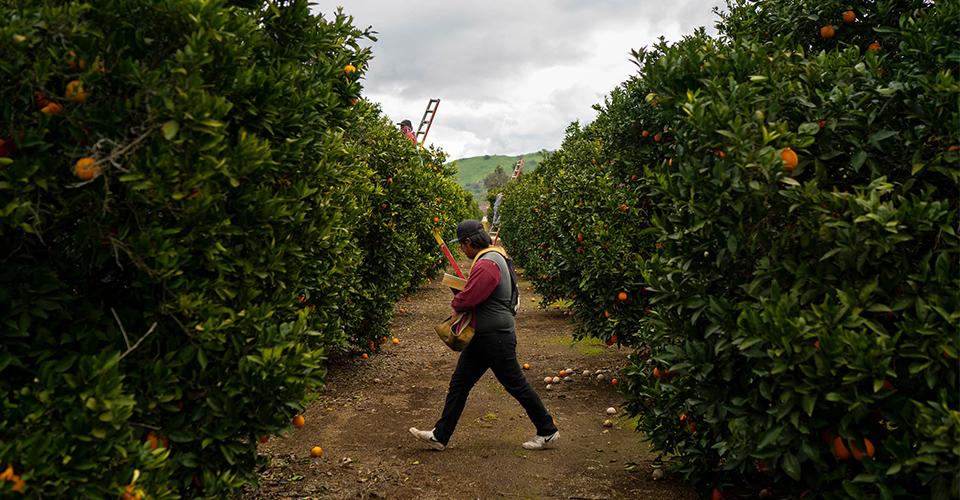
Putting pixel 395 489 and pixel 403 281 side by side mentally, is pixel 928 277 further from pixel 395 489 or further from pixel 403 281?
pixel 403 281

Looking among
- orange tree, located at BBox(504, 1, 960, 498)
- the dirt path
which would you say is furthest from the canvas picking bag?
orange tree, located at BBox(504, 1, 960, 498)

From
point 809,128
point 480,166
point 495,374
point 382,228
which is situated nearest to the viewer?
point 809,128

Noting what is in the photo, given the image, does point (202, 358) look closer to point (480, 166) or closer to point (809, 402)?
point (809, 402)

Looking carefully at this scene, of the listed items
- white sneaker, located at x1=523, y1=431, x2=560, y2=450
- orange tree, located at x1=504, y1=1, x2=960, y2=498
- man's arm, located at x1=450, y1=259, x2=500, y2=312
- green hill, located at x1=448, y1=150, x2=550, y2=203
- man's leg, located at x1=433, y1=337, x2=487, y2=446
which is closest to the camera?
orange tree, located at x1=504, y1=1, x2=960, y2=498

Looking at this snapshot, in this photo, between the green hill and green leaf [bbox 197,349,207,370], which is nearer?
green leaf [bbox 197,349,207,370]

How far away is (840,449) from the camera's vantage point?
3307 millimetres

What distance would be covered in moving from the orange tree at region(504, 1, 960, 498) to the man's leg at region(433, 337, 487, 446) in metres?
1.97

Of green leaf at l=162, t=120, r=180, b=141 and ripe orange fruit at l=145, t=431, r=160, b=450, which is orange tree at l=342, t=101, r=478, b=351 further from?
green leaf at l=162, t=120, r=180, b=141

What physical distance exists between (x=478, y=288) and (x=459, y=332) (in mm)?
435

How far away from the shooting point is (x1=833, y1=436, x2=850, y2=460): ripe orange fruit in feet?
10.8

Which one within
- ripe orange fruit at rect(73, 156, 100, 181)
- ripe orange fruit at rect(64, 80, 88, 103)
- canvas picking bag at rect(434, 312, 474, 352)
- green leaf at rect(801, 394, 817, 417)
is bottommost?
canvas picking bag at rect(434, 312, 474, 352)

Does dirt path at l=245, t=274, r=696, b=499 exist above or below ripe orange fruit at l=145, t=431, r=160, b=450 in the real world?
below

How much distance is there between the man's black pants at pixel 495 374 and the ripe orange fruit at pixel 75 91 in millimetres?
3830

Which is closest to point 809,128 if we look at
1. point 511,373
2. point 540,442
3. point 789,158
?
point 789,158
